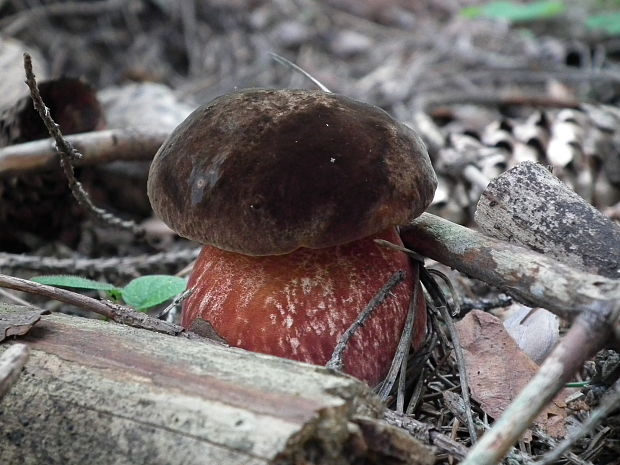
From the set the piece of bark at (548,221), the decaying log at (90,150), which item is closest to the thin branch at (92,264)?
the decaying log at (90,150)

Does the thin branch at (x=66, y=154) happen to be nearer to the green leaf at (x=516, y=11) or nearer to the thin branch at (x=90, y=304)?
the thin branch at (x=90, y=304)

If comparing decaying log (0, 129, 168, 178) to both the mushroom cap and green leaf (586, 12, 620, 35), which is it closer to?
the mushroom cap

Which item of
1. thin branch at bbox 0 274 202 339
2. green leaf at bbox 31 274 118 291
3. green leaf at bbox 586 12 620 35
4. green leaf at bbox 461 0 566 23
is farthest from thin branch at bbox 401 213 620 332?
green leaf at bbox 461 0 566 23

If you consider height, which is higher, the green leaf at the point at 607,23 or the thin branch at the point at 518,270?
the green leaf at the point at 607,23

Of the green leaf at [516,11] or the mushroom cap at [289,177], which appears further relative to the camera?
the green leaf at [516,11]

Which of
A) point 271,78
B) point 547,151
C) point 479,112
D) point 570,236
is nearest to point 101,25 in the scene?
point 271,78

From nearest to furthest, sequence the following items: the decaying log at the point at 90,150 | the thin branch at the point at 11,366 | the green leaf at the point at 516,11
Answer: the thin branch at the point at 11,366, the decaying log at the point at 90,150, the green leaf at the point at 516,11

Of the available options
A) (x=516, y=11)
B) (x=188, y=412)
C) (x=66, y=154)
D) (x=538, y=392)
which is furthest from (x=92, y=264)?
(x=516, y=11)
